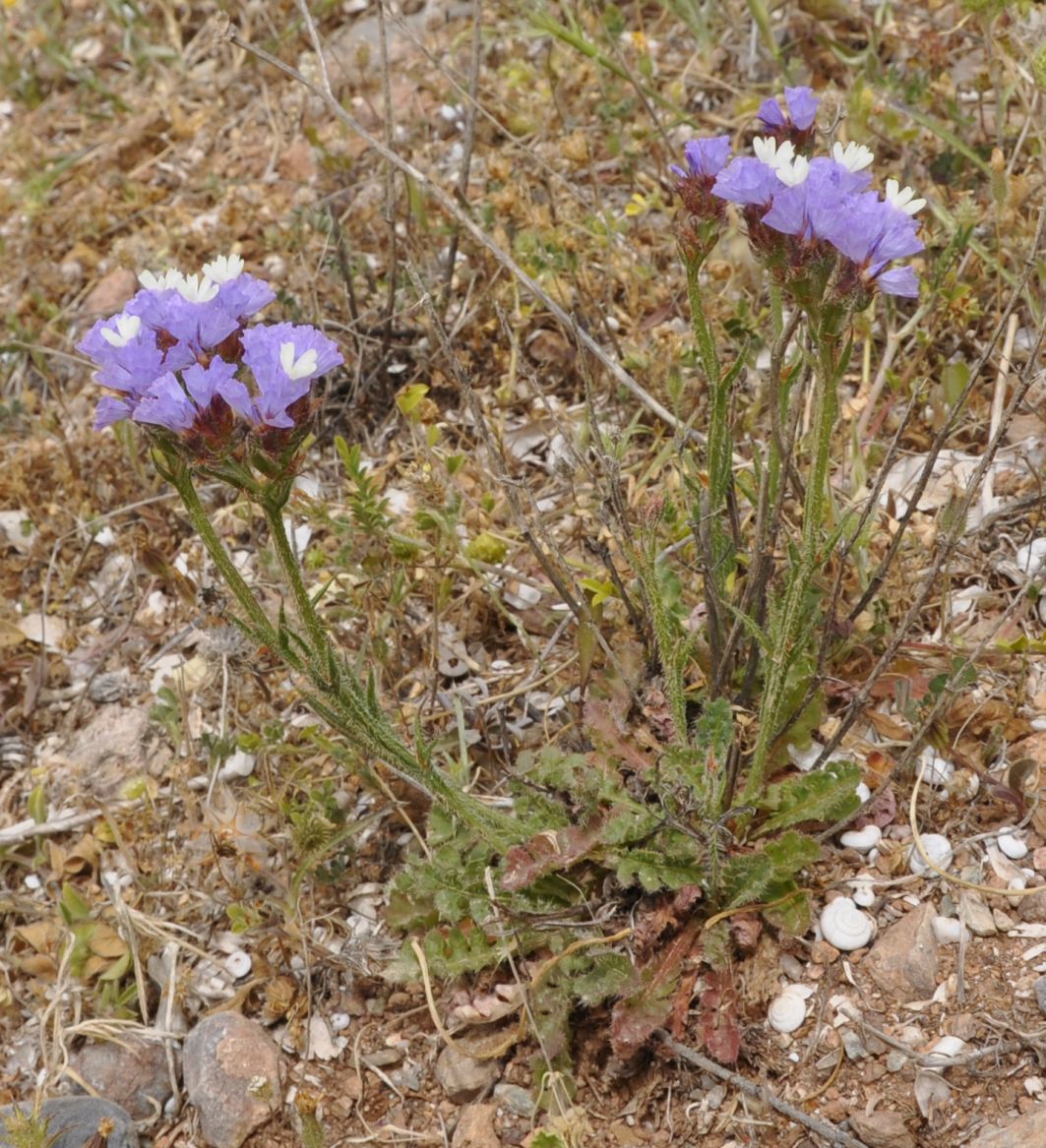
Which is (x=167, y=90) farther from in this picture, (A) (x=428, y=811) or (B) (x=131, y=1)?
(A) (x=428, y=811)

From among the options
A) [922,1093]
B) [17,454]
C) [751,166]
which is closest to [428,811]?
[922,1093]

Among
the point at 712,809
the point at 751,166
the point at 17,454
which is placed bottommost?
the point at 17,454

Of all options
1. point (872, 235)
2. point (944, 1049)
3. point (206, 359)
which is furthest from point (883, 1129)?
point (206, 359)

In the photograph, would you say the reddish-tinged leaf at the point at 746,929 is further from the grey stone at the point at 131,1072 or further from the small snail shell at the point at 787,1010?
Answer: the grey stone at the point at 131,1072

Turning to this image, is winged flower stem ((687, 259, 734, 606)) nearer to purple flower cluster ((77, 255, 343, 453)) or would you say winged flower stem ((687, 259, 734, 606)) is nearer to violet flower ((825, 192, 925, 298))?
violet flower ((825, 192, 925, 298))

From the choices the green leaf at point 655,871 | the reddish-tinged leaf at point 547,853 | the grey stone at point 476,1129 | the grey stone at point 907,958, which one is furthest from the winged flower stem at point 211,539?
the grey stone at point 907,958
